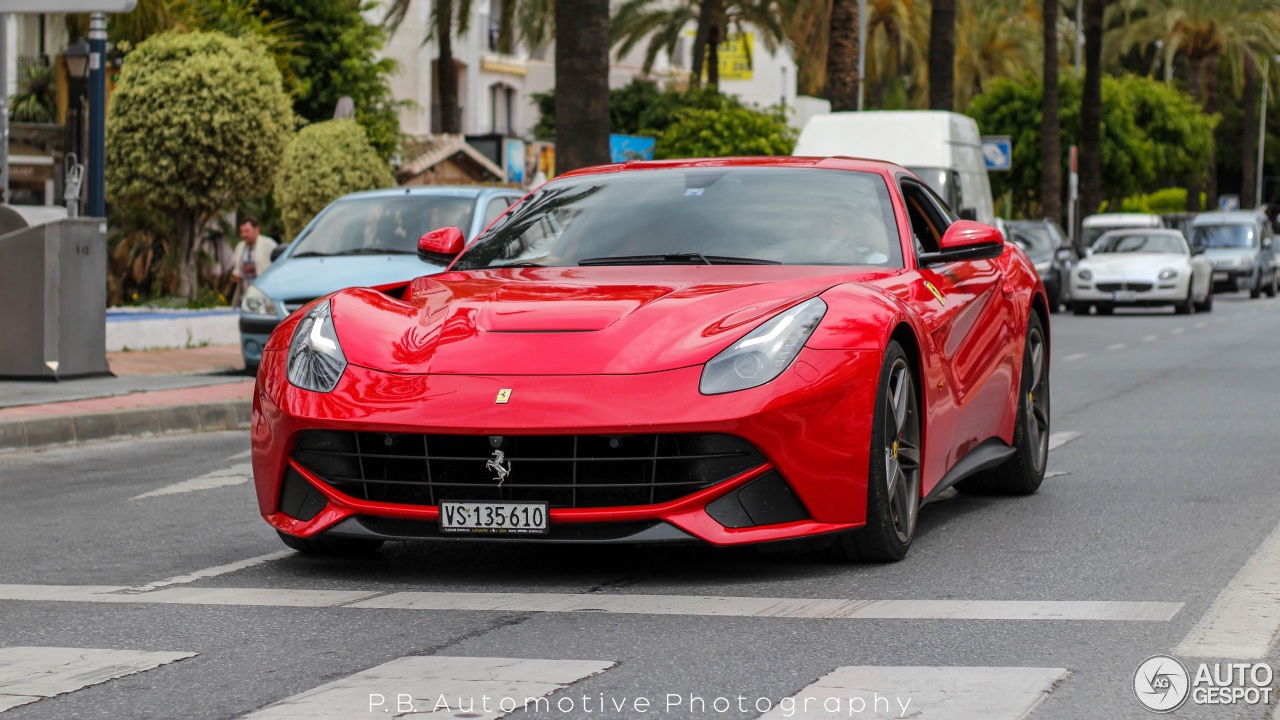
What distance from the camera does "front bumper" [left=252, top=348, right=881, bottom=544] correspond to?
235 inches

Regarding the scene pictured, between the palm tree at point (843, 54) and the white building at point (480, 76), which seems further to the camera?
the white building at point (480, 76)

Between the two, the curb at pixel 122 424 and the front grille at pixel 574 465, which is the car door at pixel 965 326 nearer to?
the front grille at pixel 574 465

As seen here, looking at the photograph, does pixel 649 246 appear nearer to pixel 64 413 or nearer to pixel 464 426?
pixel 464 426

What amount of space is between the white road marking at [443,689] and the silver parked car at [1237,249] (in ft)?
137

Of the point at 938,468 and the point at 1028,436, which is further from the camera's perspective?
the point at 1028,436

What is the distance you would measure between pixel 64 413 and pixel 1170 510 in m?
7.14

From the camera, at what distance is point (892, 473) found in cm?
657

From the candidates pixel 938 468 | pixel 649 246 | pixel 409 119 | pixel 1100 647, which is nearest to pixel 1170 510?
pixel 938 468

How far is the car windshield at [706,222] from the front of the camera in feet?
23.8

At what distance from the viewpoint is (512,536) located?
6086mm

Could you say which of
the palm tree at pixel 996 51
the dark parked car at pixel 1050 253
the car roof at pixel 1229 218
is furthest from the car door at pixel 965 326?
the palm tree at pixel 996 51

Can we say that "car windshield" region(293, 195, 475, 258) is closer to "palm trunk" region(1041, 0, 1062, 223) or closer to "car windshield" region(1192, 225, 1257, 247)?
"car windshield" region(1192, 225, 1257, 247)

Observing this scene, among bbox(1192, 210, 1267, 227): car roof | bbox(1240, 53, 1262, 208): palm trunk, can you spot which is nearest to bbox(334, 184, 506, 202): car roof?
bbox(1192, 210, 1267, 227): car roof

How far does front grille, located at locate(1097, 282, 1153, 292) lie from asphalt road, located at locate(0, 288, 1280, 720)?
24.1 metres
